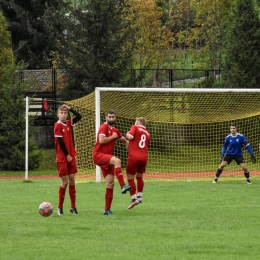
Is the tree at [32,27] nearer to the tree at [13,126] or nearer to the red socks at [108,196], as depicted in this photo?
the tree at [13,126]

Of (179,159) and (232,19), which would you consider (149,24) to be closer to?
(232,19)

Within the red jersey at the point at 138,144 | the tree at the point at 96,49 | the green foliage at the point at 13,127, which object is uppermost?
the tree at the point at 96,49

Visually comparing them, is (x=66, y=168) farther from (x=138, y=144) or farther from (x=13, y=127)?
(x=13, y=127)

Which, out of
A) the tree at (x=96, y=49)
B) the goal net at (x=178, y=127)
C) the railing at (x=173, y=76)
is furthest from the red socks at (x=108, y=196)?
the railing at (x=173, y=76)

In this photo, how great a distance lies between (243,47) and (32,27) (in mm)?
18123

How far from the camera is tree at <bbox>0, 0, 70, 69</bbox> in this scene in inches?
1941

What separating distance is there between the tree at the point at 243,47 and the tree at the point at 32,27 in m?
15.3

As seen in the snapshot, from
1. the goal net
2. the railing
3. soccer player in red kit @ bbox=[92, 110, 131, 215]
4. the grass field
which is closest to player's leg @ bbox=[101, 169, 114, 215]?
soccer player in red kit @ bbox=[92, 110, 131, 215]

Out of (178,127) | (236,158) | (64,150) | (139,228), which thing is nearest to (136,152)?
(64,150)

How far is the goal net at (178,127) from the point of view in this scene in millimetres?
27531

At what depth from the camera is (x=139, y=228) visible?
1222 cm

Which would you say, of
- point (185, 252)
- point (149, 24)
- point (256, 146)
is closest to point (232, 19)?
point (149, 24)

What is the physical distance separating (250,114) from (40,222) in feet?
51.9

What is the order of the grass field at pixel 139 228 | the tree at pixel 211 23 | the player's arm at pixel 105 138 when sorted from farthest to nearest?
1. the tree at pixel 211 23
2. the player's arm at pixel 105 138
3. the grass field at pixel 139 228
